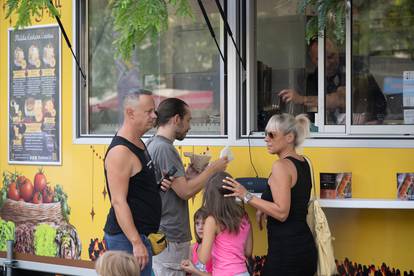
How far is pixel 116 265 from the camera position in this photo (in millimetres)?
4074

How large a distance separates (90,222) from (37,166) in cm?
88

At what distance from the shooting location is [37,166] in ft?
25.5

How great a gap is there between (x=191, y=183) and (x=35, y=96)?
2.99m

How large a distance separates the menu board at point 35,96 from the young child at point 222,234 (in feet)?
9.27

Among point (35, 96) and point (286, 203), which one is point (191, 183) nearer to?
point (286, 203)

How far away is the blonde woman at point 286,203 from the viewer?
4914mm

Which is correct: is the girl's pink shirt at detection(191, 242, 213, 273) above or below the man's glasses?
below

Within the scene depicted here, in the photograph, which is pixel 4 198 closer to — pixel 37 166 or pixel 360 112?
pixel 37 166

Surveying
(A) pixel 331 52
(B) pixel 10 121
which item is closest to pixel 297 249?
(A) pixel 331 52

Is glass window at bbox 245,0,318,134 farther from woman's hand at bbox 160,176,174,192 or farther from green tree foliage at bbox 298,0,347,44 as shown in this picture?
woman's hand at bbox 160,176,174,192

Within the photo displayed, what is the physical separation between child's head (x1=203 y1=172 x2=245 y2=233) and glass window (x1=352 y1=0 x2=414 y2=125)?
4.88 ft

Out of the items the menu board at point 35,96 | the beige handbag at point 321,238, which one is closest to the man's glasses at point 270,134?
the beige handbag at point 321,238

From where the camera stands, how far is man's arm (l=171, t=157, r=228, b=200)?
5.42 metres

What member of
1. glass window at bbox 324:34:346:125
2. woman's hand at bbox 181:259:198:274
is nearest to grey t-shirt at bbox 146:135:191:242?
woman's hand at bbox 181:259:198:274
